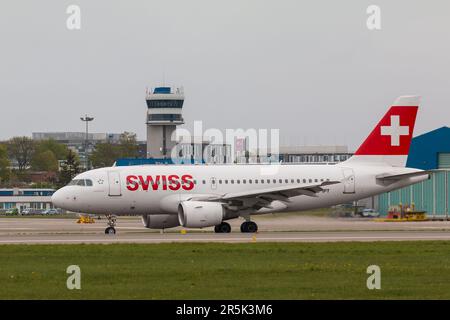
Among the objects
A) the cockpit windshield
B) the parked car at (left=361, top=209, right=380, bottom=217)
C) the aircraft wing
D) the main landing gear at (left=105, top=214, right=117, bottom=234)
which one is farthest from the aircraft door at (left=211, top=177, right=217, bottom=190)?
the parked car at (left=361, top=209, right=380, bottom=217)

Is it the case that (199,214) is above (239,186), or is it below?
below

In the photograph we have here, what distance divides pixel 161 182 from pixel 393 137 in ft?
42.1

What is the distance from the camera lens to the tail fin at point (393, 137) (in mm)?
52781

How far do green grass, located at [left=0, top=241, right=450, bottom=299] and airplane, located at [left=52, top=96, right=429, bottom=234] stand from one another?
11392 mm

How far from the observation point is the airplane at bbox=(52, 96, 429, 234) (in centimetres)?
4903

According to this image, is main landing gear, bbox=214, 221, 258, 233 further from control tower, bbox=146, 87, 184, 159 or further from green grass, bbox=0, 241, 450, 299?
control tower, bbox=146, 87, 184, 159

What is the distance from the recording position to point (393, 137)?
53.2 m

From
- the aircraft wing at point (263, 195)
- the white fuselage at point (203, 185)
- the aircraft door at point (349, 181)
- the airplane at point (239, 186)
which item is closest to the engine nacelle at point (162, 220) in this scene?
the airplane at point (239, 186)

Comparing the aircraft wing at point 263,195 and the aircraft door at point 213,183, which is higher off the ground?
the aircraft door at point 213,183

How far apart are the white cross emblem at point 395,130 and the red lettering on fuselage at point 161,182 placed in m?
11.0

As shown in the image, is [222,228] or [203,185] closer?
[222,228]

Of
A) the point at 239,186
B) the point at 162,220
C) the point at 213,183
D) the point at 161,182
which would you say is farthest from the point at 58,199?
the point at 239,186

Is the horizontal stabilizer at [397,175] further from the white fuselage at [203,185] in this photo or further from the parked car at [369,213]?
the parked car at [369,213]

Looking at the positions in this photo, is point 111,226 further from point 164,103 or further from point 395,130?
point 164,103
